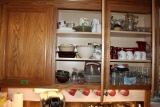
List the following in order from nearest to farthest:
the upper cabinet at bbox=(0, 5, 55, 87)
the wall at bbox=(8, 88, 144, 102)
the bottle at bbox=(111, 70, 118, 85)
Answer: the upper cabinet at bbox=(0, 5, 55, 87) → the bottle at bbox=(111, 70, 118, 85) → the wall at bbox=(8, 88, 144, 102)

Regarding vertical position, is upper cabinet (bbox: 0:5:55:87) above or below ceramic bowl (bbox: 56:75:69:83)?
above

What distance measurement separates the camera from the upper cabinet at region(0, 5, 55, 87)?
4.37 feet

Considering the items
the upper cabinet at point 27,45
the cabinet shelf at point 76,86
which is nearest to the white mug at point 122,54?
the cabinet shelf at point 76,86

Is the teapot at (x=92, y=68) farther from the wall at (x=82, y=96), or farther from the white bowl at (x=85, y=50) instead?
the wall at (x=82, y=96)

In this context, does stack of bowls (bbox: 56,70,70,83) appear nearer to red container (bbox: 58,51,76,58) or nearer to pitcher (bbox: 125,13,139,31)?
red container (bbox: 58,51,76,58)

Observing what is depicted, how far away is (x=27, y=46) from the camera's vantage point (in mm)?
1343

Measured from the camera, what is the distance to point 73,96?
1.67m

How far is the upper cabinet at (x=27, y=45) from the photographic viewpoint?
1.33 meters

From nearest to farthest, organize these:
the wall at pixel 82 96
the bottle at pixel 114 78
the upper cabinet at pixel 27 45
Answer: the upper cabinet at pixel 27 45
the bottle at pixel 114 78
the wall at pixel 82 96

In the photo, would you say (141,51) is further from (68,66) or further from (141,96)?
(68,66)

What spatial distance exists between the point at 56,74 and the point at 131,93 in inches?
35.1

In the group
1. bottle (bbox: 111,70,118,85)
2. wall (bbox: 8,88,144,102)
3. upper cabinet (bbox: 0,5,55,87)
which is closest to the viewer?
upper cabinet (bbox: 0,5,55,87)

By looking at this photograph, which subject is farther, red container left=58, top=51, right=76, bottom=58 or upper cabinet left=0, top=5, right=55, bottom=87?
red container left=58, top=51, right=76, bottom=58

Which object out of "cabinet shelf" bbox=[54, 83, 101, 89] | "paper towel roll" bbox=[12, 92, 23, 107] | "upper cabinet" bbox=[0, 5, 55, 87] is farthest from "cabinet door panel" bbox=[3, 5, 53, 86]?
"paper towel roll" bbox=[12, 92, 23, 107]
